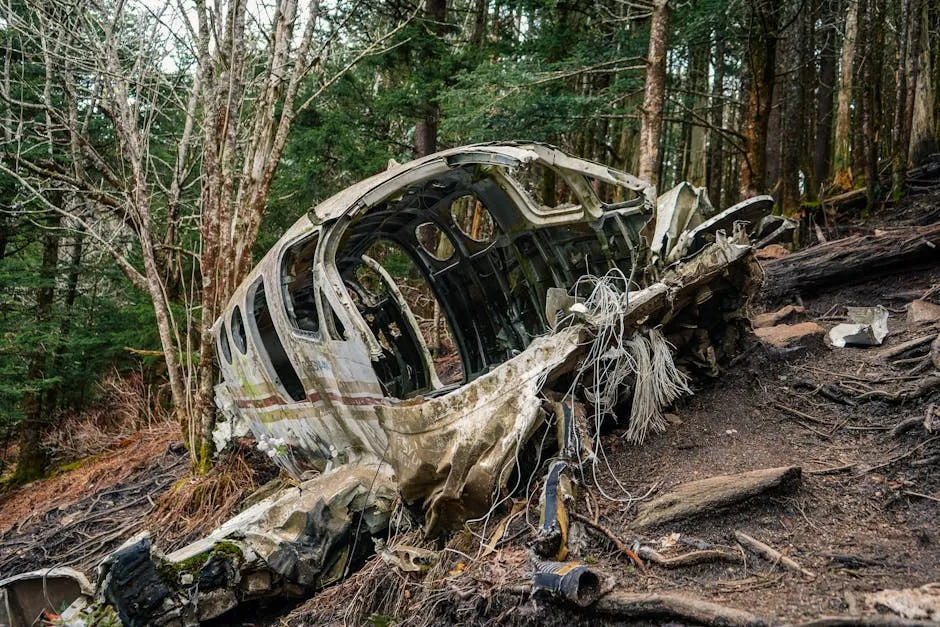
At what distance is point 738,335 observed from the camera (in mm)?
5676

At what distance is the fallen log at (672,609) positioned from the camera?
2316mm

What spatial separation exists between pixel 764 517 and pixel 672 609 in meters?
1.00

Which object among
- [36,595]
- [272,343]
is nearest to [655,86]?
[272,343]

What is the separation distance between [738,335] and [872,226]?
647 centimetres

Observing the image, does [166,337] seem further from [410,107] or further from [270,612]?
[410,107]

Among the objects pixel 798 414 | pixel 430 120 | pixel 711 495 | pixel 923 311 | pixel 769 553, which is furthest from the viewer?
pixel 430 120

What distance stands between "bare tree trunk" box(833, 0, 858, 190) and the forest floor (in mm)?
7729

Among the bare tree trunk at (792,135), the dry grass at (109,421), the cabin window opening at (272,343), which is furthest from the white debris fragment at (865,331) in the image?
the dry grass at (109,421)

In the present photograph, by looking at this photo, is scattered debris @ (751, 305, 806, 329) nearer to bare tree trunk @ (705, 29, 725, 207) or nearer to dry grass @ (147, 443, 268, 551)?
dry grass @ (147, 443, 268, 551)

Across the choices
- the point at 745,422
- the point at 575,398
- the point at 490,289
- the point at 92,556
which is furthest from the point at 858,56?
the point at 92,556

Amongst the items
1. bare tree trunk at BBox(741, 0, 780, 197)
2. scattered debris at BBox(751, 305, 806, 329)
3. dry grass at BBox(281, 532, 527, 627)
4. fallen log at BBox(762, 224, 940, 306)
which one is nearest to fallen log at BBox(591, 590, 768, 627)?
dry grass at BBox(281, 532, 527, 627)

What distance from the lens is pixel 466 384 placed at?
17.7 ft

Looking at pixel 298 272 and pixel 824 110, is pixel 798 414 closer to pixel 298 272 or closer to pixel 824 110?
pixel 298 272

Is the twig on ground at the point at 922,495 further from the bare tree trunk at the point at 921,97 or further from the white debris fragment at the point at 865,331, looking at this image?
the bare tree trunk at the point at 921,97
